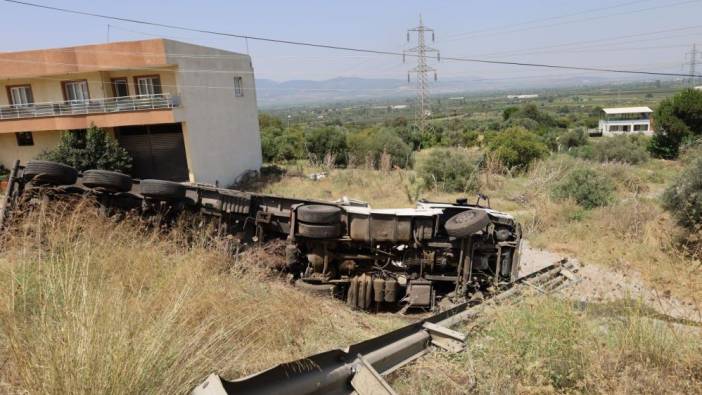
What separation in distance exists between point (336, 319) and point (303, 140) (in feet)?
114

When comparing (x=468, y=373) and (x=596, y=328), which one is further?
(x=596, y=328)

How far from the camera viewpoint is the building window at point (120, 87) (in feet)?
70.1

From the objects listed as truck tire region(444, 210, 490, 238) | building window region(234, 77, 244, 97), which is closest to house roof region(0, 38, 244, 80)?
building window region(234, 77, 244, 97)

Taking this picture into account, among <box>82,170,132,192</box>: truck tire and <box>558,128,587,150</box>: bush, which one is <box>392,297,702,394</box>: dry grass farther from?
<box>558,128,587,150</box>: bush

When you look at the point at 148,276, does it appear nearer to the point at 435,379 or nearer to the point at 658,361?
the point at 435,379

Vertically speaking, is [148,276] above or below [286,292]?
above

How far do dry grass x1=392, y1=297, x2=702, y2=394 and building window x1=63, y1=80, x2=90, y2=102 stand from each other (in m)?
23.5

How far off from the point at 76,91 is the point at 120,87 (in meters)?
2.40

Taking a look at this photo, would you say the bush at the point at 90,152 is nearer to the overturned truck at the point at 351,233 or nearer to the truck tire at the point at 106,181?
the overturned truck at the point at 351,233

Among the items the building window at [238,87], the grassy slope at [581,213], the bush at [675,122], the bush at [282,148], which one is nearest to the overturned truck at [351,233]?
the grassy slope at [581,213]

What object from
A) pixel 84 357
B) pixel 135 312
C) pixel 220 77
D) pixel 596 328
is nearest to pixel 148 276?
pixel 135 312

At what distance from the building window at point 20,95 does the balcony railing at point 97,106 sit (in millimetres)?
1067

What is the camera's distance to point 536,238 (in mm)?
12805

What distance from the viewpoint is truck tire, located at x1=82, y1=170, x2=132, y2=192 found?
6.88m
